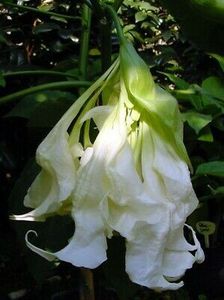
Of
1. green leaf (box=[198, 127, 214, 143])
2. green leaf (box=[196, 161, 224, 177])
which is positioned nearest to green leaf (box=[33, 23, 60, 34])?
green leaf (box=[198, 127, 214, 143])

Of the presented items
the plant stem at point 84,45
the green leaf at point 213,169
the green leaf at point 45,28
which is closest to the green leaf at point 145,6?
the green leaf at point 45,28

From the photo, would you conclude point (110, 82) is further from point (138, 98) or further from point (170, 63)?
point (170, 63)

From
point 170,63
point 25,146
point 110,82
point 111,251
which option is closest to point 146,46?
point 170,63

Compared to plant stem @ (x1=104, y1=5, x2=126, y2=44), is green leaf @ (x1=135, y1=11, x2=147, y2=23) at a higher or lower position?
lower

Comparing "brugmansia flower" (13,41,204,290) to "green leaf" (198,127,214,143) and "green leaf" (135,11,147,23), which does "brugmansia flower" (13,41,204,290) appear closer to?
"green leaf" (198,127,214,143)

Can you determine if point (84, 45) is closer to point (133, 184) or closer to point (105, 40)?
point (105, 40)

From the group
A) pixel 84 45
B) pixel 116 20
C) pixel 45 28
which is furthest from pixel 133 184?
pixel 45 28
